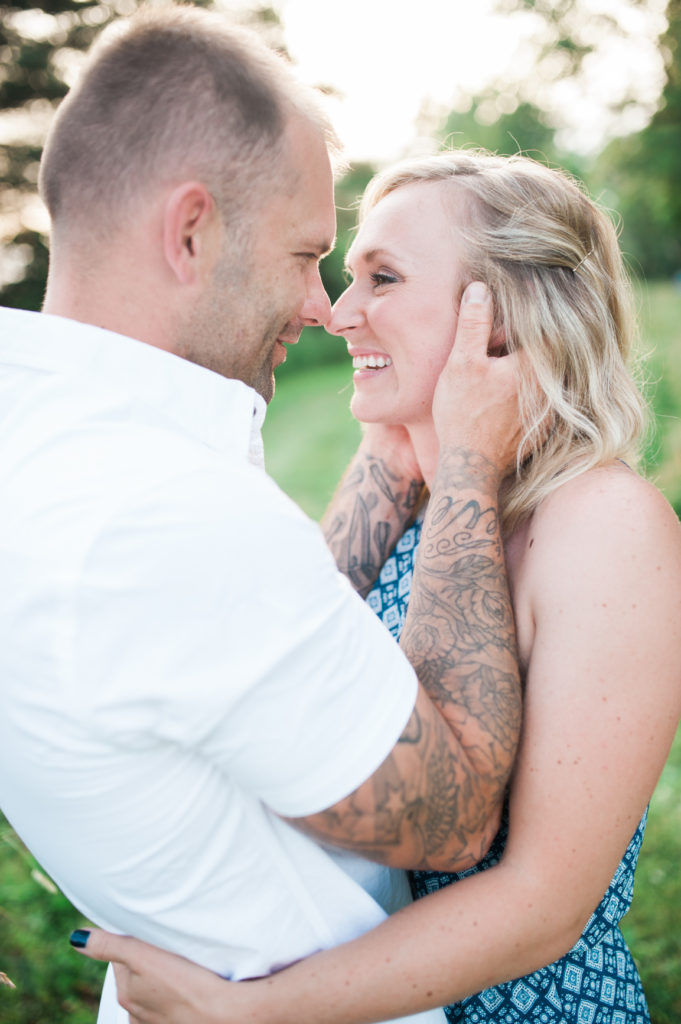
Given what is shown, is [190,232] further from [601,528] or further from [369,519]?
[369,519]

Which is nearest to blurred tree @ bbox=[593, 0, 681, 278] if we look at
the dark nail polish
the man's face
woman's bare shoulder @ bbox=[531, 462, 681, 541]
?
woman's bare shoulder @ bbox=[531, 462, 681, 541]

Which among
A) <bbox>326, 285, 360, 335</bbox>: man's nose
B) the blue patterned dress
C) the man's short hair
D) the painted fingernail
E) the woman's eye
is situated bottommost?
the blue patterned dress

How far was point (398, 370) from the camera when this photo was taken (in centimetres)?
253

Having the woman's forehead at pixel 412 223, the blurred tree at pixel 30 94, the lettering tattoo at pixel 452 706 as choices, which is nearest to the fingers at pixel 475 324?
the woman's forehead at pixel 412 223

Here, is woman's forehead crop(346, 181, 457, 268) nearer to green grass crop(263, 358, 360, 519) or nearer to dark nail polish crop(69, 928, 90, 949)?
dark nail polish crop(69, 928, 90, 949)

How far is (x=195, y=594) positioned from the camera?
50.0 inches

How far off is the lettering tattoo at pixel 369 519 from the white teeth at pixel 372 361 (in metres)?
0.44

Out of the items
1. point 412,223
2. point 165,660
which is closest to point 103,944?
point 165,660

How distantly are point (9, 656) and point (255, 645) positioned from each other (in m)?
0.42

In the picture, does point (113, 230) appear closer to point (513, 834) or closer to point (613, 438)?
point (613, 438)

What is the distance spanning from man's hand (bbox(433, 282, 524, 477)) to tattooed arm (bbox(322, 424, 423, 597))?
26.5 inches

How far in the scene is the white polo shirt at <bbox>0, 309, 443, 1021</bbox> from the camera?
1.27 metres

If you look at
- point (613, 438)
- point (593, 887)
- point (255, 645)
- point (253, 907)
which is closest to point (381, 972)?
point (253, 907)

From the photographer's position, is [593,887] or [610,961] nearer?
[593,887]
